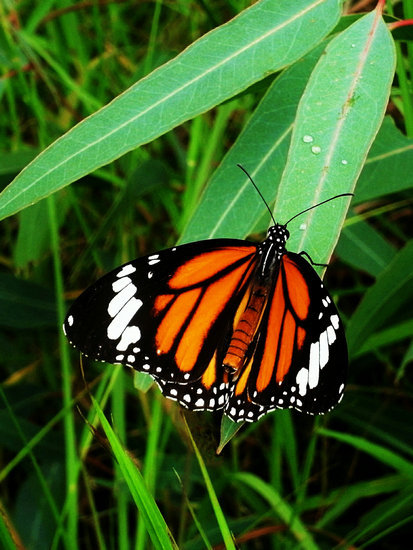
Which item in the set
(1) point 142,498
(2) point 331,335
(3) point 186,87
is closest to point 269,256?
(2) point 331,335

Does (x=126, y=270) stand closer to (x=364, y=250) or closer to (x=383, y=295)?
(x=383, y=295)

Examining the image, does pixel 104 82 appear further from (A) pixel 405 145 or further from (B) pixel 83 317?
(B) pixel 83 317

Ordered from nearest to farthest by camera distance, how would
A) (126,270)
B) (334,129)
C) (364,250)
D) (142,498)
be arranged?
(142,498), (334,129), (126,270), (364,250)

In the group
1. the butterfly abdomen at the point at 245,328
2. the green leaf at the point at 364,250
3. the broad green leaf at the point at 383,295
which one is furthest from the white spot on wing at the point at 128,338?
the green leaf at the point at 364,250

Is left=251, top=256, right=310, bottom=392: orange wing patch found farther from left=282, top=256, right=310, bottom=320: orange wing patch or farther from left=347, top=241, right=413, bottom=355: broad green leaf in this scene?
left=347, top=241, right=413, bottom=355: broad green leaf

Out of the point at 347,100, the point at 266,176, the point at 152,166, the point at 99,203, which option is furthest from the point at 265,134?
the point at 99,203

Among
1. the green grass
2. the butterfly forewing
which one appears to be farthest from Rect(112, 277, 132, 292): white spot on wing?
the green grass

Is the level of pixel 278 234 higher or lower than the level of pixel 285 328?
higher
